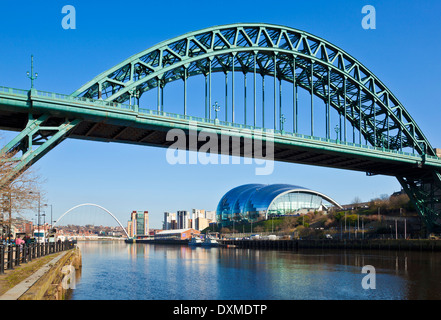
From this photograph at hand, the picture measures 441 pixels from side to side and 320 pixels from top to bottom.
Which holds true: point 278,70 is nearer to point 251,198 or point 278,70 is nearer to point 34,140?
point 34,140

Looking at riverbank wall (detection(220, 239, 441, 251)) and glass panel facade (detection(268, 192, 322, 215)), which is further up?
glass panel facade (detection(268, 192, 322, 215))

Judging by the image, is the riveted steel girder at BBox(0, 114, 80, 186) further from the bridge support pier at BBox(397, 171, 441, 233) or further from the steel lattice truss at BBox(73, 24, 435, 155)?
the bridge support pier at BBox(397, 171, 441, 233)

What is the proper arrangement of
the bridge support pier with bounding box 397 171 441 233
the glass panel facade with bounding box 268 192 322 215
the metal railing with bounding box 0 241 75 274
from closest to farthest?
the metal railing with bounding box 0 241 75 274, the bridge support pier with bounding box 397 171 441 233, the glass panel facade with bounding box 268 192 322 215

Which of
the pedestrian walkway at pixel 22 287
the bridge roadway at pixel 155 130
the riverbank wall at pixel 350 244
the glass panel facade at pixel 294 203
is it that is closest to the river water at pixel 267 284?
the pedestrian walkway at pixel 22 287

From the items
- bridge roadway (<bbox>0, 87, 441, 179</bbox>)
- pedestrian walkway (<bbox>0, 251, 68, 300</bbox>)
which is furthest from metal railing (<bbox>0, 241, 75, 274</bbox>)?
bridge roadway (<bbox>0, 87, 441, 179</bbox>)

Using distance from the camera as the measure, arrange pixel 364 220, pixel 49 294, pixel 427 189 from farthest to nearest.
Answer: pixel 364 220 < pixel 427 189 < pixel 49 294

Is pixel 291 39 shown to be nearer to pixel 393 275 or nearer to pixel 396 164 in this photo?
pixel 396 164

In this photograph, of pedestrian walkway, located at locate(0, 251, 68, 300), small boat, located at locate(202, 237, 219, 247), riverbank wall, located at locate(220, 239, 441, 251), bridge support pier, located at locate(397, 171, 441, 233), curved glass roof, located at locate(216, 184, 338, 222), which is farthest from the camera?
curved glass roof, located at locate(216, 184, 338, 222)

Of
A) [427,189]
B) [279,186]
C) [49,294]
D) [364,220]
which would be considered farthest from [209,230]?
[49,294]
